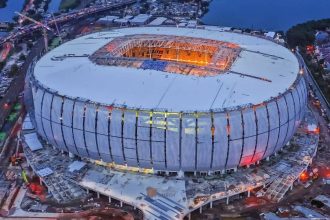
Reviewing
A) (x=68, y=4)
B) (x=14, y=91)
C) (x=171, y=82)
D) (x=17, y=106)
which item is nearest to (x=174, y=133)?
(x=171, y=82)

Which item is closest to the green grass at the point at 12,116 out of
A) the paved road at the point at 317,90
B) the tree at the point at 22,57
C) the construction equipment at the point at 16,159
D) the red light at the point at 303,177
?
the construction equipment at the point at 16,159

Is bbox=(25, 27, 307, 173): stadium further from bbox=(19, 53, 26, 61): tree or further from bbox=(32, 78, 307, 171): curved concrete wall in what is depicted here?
bbox=(19, 53, 26, 61): tree

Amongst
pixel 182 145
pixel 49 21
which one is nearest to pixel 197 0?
pixel 49 21

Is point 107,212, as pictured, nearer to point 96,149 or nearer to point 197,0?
point 96,149

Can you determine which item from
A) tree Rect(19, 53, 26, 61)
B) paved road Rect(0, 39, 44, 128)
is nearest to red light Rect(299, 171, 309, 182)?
paved road Rect(0, 39, 44, 128)

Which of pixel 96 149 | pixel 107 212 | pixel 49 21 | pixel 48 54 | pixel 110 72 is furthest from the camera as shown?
pixel 49 21

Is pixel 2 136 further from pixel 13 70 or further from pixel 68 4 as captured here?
pixel 68 4

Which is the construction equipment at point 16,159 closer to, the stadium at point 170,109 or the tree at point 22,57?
the stadium at point 170,109
